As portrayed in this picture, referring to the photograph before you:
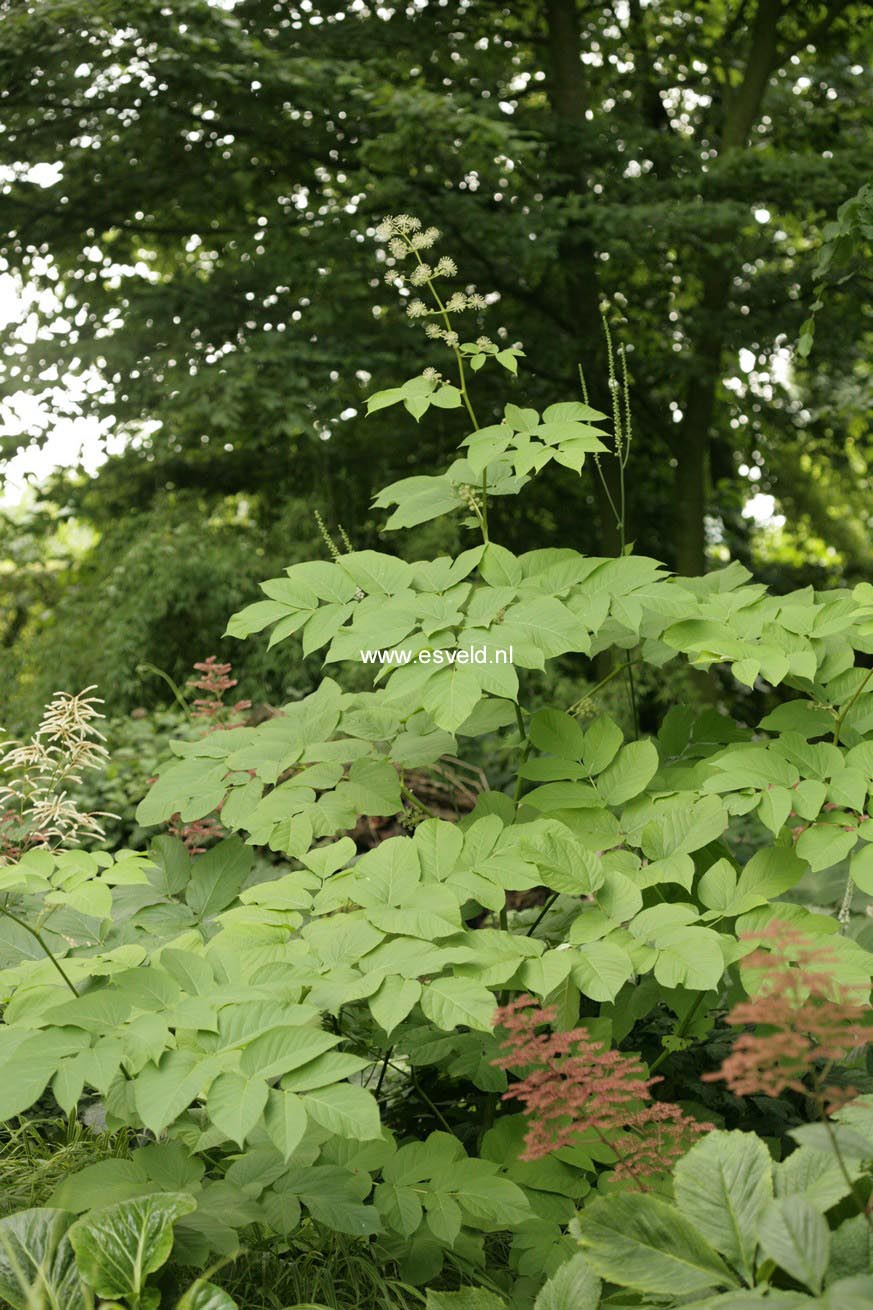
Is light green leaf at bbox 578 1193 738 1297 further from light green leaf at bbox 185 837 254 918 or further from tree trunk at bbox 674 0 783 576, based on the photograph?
tree trunk at bbox 674 0 783 576

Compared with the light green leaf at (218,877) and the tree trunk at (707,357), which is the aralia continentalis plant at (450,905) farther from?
the tree trunk at (707,357)

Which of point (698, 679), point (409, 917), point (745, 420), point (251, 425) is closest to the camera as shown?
point (409, 917)

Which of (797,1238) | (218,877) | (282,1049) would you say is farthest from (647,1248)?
(218,877)

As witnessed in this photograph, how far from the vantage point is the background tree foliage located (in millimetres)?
6629

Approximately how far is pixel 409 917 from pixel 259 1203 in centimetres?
50

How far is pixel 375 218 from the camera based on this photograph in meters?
7.15

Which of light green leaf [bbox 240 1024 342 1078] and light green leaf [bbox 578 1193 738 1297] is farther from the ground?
light green leaf [bbox 240 1024 342 1078]

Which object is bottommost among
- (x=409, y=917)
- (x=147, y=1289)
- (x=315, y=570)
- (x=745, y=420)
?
(x=745, y=420)

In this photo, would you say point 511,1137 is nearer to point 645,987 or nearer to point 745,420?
point 645,987

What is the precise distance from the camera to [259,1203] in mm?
1668

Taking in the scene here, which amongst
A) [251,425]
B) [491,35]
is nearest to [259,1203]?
[251,425]

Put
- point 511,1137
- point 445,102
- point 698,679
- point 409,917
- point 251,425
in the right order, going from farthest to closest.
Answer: point 698,679, point 251,425, point 445,102, point 511,1137, point 409,917

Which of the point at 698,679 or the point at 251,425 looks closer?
the point at 251,425

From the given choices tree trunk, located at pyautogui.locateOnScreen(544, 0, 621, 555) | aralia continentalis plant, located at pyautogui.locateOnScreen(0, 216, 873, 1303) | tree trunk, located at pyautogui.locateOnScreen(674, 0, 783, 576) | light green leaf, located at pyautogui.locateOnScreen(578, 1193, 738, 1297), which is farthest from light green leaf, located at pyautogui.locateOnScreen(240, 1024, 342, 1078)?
tree trunk, located at pyautogui.locateOnScreen(674, 0, 783, 576)
